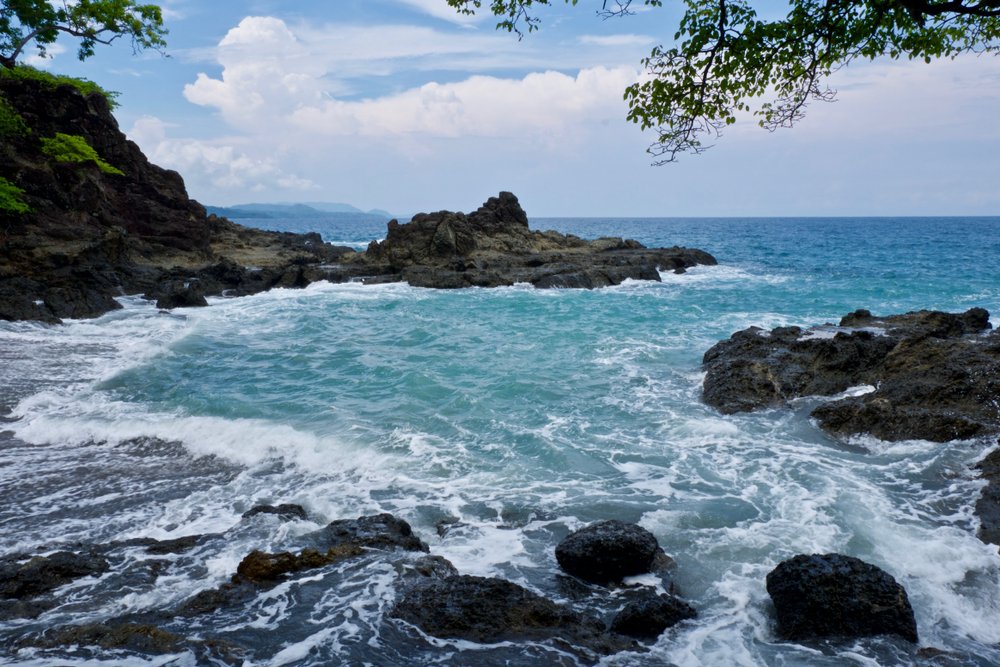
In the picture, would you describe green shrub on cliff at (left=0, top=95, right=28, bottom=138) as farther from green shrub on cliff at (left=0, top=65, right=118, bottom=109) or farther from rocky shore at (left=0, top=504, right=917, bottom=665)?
rocky shore at (left=0, top=504, right=917, bottom=665)

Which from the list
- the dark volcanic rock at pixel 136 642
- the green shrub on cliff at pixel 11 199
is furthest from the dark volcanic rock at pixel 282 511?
the green shrub on cliff at pixel 11 199

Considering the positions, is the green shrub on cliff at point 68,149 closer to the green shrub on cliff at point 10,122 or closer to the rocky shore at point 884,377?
the green shrub on cliff at point 10,122

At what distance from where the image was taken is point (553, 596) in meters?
6.42

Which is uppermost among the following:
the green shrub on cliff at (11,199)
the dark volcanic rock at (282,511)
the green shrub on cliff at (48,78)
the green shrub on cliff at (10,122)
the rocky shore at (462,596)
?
the green shrub on cliff at (48,78)

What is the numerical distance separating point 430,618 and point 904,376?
1063 cm

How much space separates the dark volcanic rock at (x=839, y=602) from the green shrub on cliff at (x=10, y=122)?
32.5m

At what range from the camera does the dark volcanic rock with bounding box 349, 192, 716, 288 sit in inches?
1393

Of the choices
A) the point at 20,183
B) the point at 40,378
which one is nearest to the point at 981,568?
the point at 40,378

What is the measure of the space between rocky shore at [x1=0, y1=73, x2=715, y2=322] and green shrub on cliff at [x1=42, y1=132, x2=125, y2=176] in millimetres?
80

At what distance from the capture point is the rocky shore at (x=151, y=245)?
80.7ft

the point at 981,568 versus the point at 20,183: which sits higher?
the point at 20,183

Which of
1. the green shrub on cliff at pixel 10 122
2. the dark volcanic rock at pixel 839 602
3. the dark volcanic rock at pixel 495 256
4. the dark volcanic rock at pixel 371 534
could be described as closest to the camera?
the dark volcanic rock at pixel 839 602

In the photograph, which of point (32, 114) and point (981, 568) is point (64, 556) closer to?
point (981, 568)

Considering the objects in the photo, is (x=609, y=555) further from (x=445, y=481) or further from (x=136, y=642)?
(x=136, y=642)
